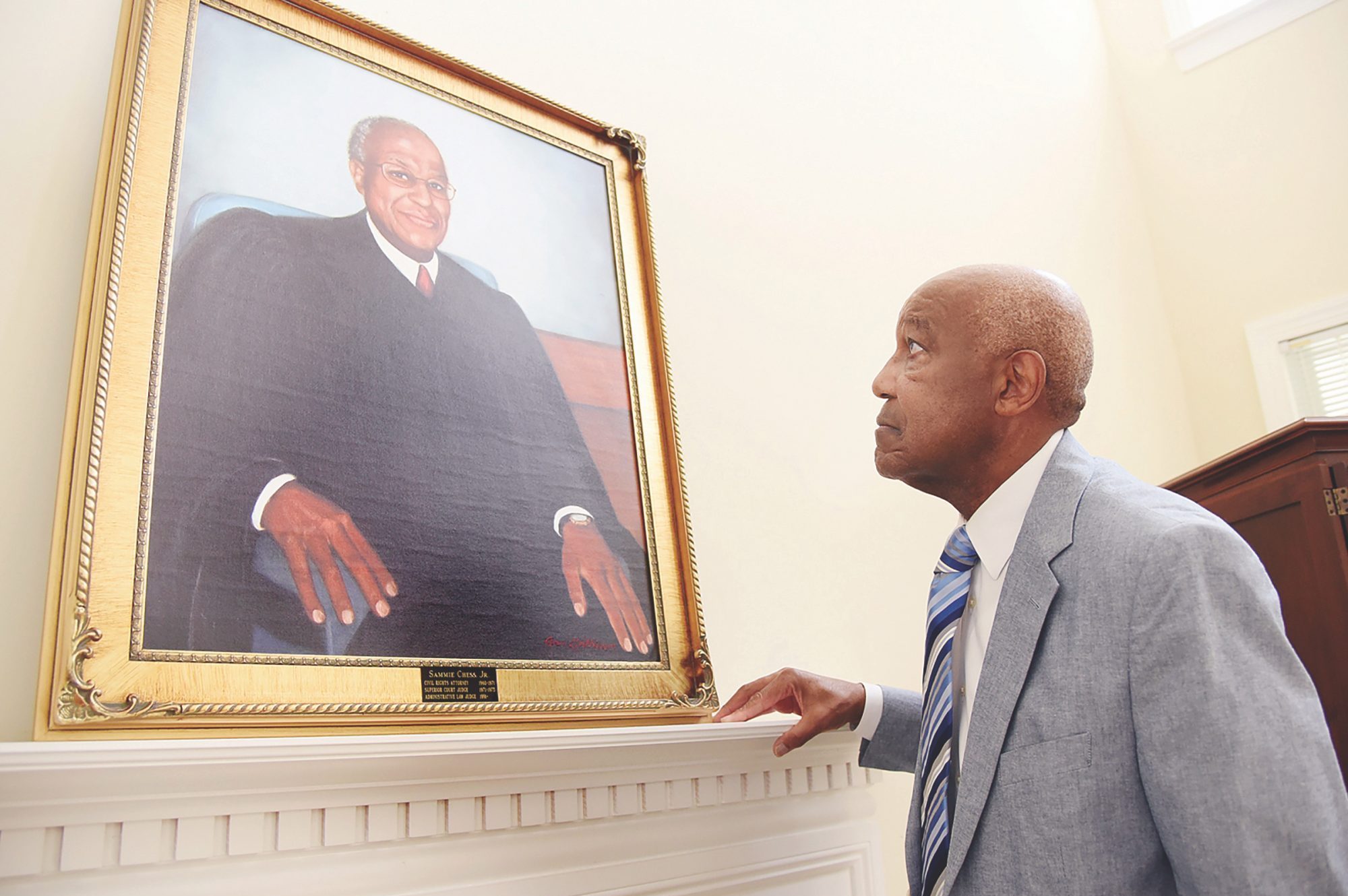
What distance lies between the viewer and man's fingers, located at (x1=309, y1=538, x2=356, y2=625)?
1695 millimetres

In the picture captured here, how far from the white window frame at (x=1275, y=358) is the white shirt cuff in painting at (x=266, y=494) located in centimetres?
416

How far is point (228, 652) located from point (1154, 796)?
1358 millimetres

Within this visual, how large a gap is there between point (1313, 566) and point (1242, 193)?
260cm

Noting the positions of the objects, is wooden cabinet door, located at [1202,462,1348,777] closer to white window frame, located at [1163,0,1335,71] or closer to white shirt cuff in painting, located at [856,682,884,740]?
white shirt cuff in painting, located at [856,682,884,740]

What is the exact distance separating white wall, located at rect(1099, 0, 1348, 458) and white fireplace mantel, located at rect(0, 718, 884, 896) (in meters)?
3.19

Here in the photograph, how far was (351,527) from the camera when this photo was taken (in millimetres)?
1762

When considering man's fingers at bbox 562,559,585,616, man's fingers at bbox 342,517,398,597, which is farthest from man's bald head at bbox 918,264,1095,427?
man's fingers at bbox 342,517,398,597

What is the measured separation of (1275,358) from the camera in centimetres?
445

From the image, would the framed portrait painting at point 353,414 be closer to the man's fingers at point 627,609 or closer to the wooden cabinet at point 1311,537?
the man's fingers at point 627,609

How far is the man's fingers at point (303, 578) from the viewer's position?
5.45ft

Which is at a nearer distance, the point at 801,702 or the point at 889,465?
the point at 889,465

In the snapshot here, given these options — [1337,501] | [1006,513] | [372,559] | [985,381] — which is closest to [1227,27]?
[1337,501]
